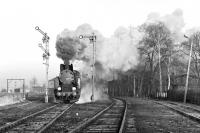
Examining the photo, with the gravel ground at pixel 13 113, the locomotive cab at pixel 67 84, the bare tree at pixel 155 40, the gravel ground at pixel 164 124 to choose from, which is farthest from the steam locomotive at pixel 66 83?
Answer: the bare tree at pixel 155 40

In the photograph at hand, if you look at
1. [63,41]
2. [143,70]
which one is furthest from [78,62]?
[143,70]

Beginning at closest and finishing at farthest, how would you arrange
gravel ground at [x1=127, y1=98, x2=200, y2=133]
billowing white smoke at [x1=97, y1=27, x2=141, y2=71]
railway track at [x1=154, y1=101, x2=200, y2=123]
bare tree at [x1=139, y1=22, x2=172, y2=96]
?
gravel ground at [x1=127, y1=98, x2=200, y2=133] → railway track at [x1=154, y1=101, x2=200, y2=123] → billowing white smoke at [x1=97, y1=27, x2=141, y2=71] → bare tree at [x1=139, y1=22, x2=172, y2=96]

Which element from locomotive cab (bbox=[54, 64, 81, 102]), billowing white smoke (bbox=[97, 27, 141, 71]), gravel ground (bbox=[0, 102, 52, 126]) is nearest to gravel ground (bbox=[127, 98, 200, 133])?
gravel ground (bbox=[0, 102, 52, 126])

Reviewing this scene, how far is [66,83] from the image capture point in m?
30.7

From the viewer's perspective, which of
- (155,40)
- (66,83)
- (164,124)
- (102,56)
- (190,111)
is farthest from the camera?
(155,40)

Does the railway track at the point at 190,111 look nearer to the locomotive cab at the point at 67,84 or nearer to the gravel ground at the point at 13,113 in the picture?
the locomotive cab at the point at 67,84

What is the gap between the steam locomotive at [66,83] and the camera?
3019 cm

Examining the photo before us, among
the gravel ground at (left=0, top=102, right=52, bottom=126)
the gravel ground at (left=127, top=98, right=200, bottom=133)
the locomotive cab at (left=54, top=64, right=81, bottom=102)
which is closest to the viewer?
the gravel ground at (left=127, top=98, right=200, bottom=133)

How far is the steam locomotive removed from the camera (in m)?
30.2

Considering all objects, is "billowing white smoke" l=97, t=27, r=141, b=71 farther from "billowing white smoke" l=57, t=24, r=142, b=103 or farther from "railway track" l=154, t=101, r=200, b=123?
"railway track" l=154, t=101, r=200, b=123

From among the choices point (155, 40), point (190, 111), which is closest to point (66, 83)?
point (190, 111)

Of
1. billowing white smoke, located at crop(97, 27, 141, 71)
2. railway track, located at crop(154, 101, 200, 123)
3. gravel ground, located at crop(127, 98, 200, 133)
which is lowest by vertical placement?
railway track, located at crop(154, 101, 200, 123)

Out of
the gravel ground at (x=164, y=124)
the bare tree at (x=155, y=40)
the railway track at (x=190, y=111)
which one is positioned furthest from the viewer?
the bare tree at (x=155, y=40)

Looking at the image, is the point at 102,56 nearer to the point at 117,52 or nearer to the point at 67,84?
the point at 117,52
